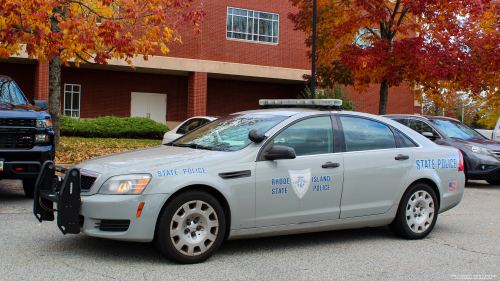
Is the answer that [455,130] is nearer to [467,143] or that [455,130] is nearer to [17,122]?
[467,143]

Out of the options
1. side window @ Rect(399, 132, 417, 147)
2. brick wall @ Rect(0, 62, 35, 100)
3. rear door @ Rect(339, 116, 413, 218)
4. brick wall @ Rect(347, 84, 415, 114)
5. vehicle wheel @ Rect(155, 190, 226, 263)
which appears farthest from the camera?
brick wall @ Rect(347, 84, 415, 114)

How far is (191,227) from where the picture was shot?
461 centimetres

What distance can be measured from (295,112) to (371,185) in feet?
4.03

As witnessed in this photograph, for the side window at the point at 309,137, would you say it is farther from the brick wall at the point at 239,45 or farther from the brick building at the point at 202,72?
the brick wall at the point at 239,45

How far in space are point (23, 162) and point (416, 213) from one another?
5.64 m

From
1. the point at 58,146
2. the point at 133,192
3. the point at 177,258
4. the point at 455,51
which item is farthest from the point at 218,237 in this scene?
the point at 455,51

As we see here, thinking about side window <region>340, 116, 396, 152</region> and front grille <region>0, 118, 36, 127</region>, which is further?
front grille <region>0, 118, 36, 127</region>

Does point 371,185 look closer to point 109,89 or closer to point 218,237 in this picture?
point 218,237

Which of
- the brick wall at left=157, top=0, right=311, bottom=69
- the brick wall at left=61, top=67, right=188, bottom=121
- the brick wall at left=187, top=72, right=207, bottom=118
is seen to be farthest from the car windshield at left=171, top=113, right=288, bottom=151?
the brick wall at left=61, top=67, right=188, bottom=121

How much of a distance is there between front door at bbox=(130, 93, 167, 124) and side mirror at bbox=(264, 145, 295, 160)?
23125 mm

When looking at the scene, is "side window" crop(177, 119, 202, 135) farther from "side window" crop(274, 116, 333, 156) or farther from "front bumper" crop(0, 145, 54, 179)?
"side window" crop(274, 116, 333, 156)

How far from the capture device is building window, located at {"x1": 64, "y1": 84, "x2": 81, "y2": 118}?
83.5 ft

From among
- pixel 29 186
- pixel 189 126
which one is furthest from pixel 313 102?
pixel 189 126

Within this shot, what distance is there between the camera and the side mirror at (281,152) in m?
4.93
